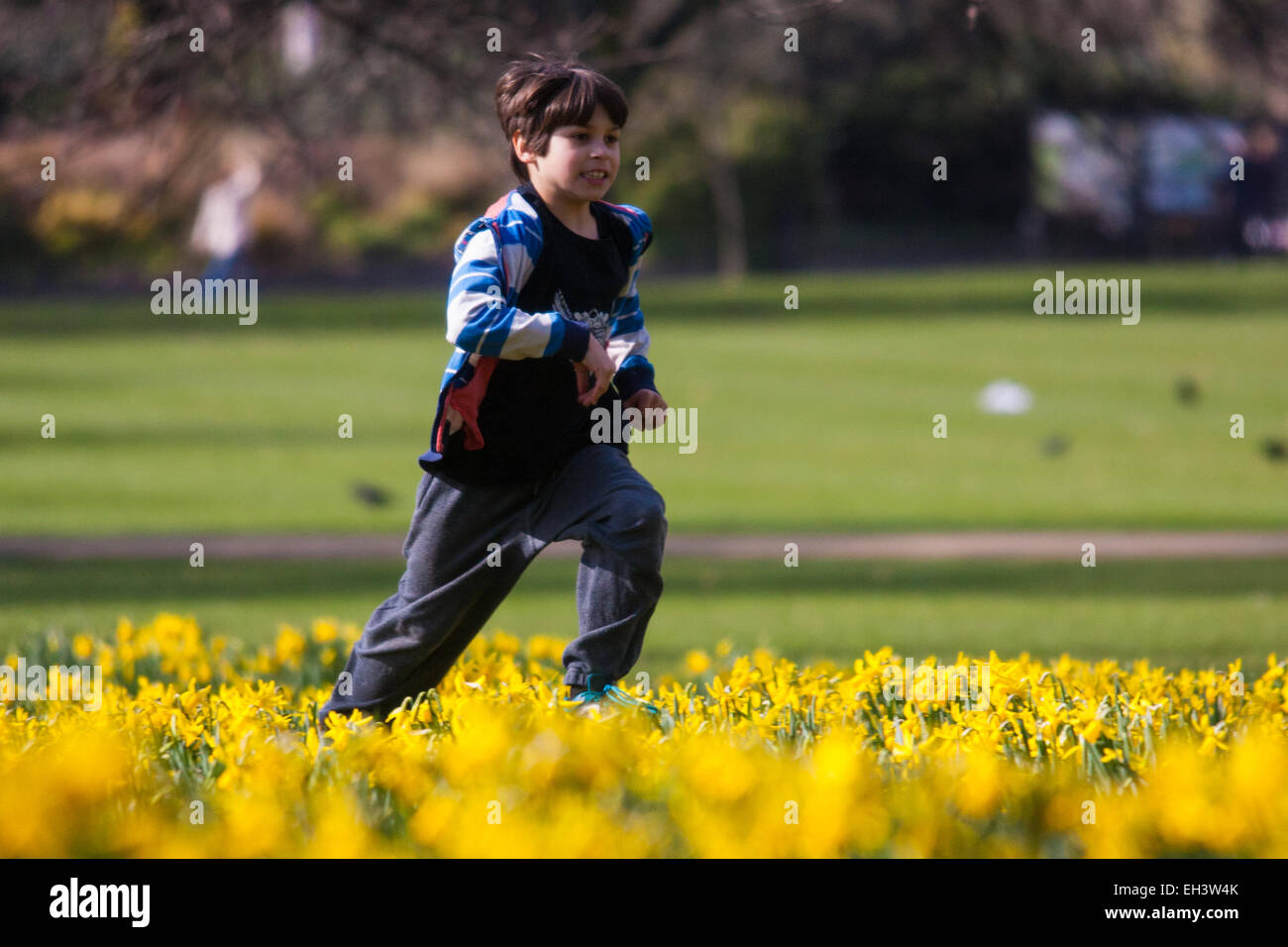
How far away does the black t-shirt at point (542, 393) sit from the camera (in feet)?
15.2

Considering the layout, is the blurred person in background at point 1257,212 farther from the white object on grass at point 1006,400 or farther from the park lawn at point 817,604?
the park lawn at point 817,604

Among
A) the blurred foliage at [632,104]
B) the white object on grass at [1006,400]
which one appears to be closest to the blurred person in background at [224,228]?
the blurred foliage at [632,104]

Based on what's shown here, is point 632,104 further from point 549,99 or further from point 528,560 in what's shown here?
point 528,560

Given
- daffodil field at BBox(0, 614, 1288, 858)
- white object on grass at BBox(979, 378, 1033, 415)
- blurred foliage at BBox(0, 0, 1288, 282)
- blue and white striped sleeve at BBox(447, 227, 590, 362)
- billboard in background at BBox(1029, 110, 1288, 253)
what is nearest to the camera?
daffodil field at BBox(0, 614, 1288, 858)

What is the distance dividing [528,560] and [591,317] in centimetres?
64

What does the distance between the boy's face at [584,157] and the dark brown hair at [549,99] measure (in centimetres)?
2

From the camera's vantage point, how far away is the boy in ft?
14.8

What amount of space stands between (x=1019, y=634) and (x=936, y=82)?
37.5 metres

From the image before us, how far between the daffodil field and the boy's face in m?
1.23

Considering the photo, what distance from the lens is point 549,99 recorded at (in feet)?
14.9

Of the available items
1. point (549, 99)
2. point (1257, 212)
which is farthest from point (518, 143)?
point (1257, 212)

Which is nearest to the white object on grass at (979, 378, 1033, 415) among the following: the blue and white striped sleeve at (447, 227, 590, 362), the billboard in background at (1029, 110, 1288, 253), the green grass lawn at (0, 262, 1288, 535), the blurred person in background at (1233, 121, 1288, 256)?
the green grass lawn at (0, 262, 1288, 535)

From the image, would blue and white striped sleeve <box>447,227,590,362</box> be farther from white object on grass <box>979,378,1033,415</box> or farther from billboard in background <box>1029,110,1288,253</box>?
billboard in background <box>1029,110,1288,253</box>
